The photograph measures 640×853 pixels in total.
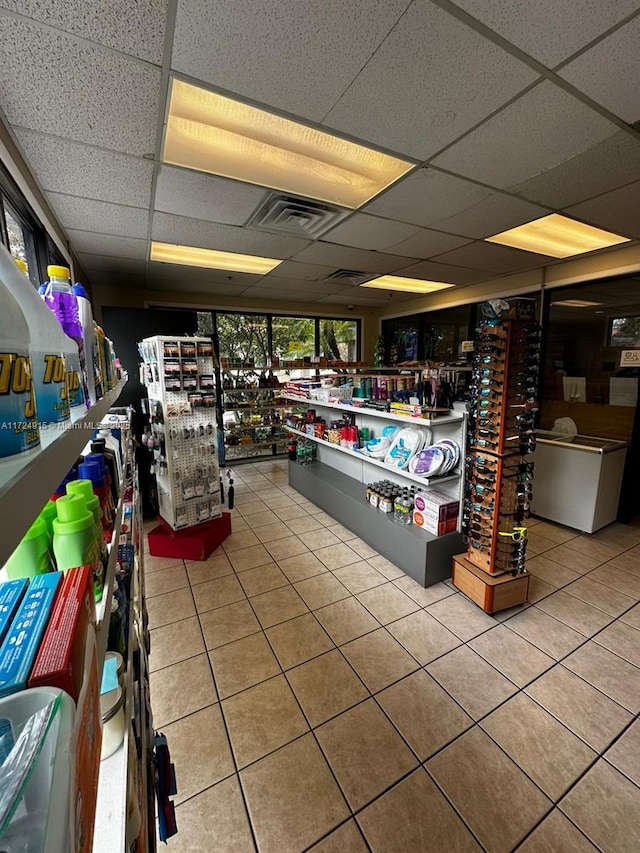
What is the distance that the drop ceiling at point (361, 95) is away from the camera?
47.6 inches

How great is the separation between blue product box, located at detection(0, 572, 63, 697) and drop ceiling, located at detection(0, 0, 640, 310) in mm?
1712

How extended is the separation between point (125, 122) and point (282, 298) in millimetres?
4528

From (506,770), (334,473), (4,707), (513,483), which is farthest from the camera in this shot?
(334,473)

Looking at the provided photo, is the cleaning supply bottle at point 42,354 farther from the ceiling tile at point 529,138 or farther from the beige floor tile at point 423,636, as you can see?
the beige floor tile at point 423,636

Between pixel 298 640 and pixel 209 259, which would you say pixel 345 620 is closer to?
pixel 298 640

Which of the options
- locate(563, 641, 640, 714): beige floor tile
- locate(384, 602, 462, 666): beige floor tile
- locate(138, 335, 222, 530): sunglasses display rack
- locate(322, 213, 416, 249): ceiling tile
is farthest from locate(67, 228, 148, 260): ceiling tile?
locate(563, 641, 640, 714): beige floor tile

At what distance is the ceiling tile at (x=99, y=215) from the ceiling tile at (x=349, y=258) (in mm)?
1500

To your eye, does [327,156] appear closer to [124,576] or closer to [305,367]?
[124,576]

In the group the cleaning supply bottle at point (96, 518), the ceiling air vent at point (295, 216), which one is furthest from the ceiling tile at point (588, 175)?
the cleaning supply bottle at point (96, 518)

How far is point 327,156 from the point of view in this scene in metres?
2.07

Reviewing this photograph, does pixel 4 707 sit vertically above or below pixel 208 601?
above

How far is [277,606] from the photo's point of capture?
2578 mm

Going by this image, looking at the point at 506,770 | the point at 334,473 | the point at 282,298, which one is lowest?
the point at 506,770

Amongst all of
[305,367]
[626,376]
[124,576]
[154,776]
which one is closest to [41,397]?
[124,576]
